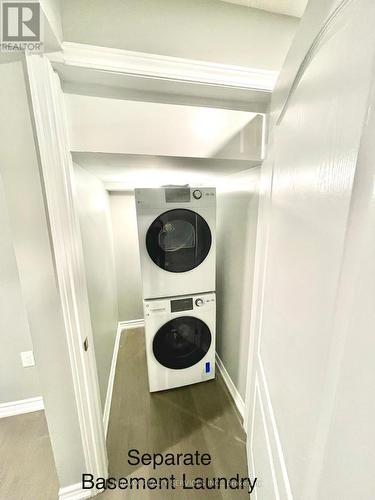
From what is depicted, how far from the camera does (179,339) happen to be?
158 centimetres

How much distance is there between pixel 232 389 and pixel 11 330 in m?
1.71

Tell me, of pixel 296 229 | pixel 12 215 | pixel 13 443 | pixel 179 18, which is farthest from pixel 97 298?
pixel 179 18

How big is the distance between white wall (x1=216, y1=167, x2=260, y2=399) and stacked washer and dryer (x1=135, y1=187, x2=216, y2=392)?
16 centimetres

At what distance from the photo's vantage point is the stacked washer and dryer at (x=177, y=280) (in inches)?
54.0

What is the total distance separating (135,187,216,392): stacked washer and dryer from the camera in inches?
54.0

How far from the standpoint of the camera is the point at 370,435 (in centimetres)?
25

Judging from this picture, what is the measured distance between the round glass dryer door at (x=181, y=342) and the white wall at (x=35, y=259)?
0.70 metres

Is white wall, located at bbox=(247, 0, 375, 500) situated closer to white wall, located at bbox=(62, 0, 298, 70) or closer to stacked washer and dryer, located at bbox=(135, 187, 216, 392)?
A: white wall, located at bbox=(62, 0, 298, 70)

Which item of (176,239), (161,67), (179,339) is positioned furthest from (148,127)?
(179,339)

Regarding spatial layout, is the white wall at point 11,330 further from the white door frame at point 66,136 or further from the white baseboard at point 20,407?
the white door frame at point 66,136

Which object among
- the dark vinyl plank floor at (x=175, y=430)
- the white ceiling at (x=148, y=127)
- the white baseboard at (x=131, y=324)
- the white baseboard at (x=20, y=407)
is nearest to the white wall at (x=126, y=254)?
the white baseboard at (x=131, y=324)

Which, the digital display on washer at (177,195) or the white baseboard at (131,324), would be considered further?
the white baseboard at (131,324)

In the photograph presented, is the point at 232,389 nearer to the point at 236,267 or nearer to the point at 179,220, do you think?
the point at 236,267

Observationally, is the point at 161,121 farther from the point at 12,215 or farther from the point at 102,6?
the point at 12,215
